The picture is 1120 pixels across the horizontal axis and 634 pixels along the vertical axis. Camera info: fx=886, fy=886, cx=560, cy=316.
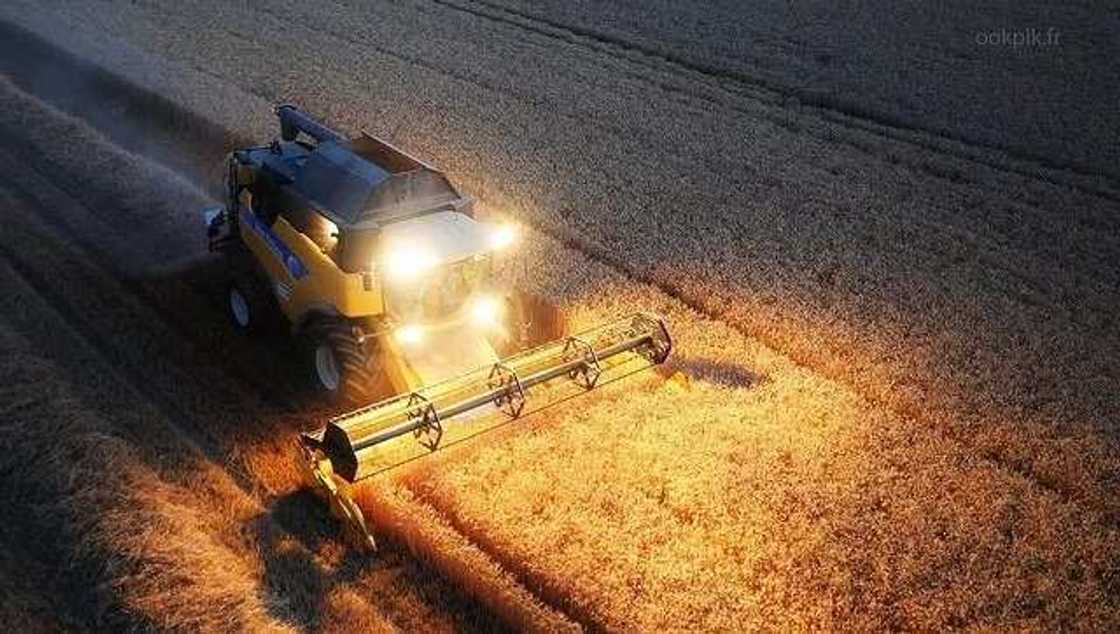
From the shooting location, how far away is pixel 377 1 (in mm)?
24641

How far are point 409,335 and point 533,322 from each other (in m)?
2.79

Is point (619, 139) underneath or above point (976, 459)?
above

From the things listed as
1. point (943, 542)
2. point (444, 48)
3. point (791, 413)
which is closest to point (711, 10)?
point (444, 48)

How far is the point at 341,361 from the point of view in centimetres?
856

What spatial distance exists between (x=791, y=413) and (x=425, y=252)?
4228 mm

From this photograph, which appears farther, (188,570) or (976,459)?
(976,459)

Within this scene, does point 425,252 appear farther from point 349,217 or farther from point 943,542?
point 943,542

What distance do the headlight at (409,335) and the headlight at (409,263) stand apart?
0.58 m

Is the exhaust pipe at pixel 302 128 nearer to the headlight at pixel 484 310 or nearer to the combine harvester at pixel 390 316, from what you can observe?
the combine harvester at pixel 390 316

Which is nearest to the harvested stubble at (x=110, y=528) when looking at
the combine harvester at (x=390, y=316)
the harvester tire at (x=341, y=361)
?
the combine harvester at (x=390, y=316)

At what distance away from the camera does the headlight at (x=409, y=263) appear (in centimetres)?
809

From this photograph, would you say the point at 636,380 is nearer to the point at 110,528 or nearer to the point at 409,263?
the point at 409,263

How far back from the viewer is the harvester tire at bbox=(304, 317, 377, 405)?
8.41 m

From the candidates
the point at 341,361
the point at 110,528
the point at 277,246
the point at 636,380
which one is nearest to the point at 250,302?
the point at 277,246
